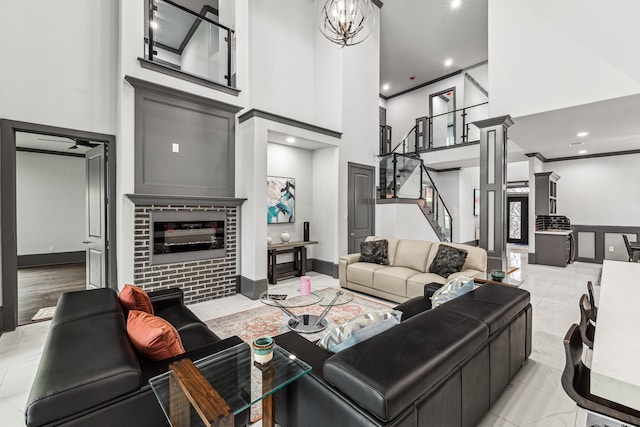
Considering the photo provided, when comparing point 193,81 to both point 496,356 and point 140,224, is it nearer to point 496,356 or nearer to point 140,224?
point 140,224

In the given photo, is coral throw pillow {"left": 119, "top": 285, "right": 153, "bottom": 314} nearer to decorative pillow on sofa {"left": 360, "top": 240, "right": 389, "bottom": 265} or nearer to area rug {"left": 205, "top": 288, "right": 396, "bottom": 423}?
area rug {"left": 205, "top": 288, "right": 396, "bottom": 423}

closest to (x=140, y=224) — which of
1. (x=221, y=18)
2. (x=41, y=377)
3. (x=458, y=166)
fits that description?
(x=41, y=377)

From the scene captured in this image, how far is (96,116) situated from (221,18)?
9.56 feet

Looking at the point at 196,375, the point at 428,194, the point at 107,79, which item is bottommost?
the point at 196,375

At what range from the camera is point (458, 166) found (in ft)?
29.2

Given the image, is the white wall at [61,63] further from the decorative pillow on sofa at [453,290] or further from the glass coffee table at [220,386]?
the decorative pillow on sofa at [453,290]

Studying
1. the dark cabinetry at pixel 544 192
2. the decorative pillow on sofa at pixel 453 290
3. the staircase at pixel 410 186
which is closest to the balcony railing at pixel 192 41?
the staircase at pixel 410 186

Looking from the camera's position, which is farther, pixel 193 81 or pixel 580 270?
pixel 580 270

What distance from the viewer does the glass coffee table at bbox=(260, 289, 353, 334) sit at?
2721 mm

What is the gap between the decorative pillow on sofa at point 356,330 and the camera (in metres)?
1.56

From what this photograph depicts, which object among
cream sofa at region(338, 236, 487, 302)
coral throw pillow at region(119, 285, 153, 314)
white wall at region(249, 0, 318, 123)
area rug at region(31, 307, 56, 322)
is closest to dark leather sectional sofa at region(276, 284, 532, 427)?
coral throw pillow at region(119, 285, 153, 314)

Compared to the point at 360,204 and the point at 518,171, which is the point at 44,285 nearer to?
the point at 360,204

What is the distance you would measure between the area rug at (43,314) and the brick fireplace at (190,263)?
1.12 metres

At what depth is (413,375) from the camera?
1.24 metres
